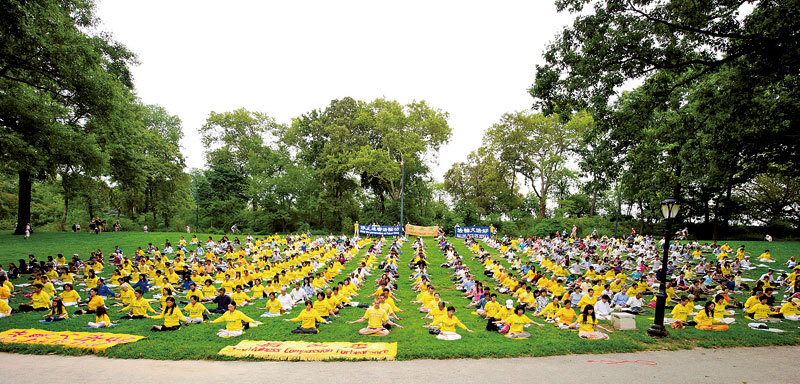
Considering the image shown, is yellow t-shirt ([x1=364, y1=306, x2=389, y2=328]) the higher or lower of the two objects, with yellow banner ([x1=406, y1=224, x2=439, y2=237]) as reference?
lower

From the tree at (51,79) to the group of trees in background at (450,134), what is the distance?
Result: 0.22ft

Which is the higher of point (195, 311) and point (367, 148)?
point (367, 148)

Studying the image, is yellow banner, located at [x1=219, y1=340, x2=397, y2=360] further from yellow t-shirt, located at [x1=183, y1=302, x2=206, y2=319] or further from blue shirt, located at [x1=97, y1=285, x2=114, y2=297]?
blue shirt, located at [x1=97, y1=285, x2=114, y2=297]

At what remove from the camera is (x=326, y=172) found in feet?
140

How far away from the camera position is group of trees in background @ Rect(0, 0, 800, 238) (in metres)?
11.0

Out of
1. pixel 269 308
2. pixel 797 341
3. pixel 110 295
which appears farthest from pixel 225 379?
pixel 797 341

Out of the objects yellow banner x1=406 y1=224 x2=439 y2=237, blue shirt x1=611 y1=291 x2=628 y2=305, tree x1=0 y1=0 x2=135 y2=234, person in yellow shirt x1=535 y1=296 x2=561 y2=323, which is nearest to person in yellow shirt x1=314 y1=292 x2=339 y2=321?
person in yellow shirt x1=535 y1=296 x2=561 y2=323

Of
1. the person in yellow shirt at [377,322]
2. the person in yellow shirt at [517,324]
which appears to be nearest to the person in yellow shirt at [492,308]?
the person in yellow shirt at [517,324]

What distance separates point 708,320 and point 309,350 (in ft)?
31.7

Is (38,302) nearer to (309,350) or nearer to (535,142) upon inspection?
(309,350)

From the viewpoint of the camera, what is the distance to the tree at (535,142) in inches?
1672

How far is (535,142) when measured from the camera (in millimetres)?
44031

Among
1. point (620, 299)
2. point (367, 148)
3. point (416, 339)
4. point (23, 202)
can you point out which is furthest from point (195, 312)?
point (367, 148)

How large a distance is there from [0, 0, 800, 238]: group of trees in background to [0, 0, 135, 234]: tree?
0.07 m
